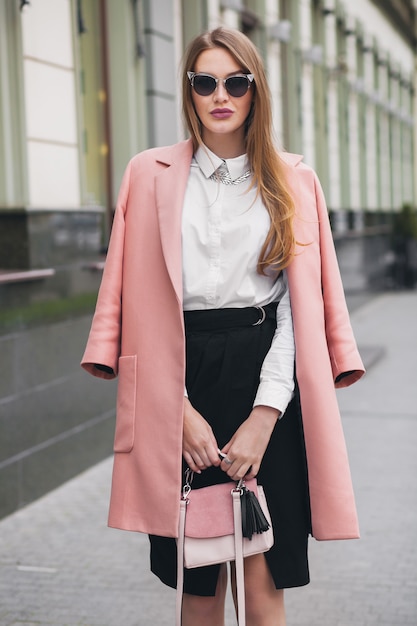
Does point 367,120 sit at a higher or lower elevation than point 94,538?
higher

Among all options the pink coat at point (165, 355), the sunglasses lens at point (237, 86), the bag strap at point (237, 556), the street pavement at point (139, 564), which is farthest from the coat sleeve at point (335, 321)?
the street pavement at point (139, 564)

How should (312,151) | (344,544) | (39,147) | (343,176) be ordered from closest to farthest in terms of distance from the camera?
(344,544), (39,147), (312,151), (343,176)

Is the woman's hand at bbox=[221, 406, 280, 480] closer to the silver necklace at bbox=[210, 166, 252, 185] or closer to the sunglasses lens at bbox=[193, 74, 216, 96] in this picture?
the silver necklace at bbox=[210, 166, 252, 185]

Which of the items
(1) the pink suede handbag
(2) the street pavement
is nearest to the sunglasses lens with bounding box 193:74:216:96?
(1) the pink suede handbag

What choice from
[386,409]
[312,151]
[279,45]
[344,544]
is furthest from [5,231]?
[312,151]

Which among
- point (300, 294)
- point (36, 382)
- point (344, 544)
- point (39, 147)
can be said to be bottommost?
point (344, 544)

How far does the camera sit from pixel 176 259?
101 inches

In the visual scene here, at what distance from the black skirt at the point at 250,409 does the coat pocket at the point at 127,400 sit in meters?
0.15

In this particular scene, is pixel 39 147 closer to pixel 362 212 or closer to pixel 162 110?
pixel 162 110

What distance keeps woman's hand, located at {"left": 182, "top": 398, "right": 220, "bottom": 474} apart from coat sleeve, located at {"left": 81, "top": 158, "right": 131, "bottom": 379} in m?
0.23

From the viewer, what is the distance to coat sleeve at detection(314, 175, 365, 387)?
2.64 meters

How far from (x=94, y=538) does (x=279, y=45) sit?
31.6 ft

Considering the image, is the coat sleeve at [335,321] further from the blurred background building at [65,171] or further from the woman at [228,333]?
the blurred background building at [65,171]

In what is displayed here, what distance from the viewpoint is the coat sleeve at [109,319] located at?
8.56 feet
